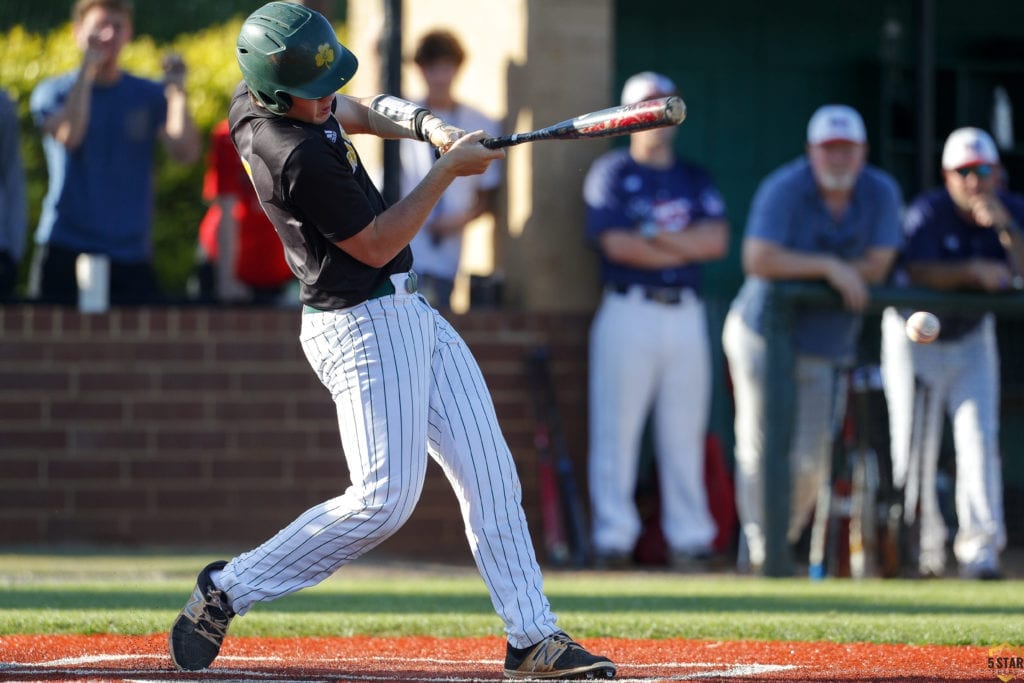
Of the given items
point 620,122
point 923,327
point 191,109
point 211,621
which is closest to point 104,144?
point 191,109

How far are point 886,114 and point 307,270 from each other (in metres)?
7.11

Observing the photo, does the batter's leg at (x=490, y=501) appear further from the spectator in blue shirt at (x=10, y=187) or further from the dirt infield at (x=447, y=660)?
the spectator in blue shirt at (x=10, y=187)

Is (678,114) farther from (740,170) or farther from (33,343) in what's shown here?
(740,170)

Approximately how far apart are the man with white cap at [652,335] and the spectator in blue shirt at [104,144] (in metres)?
2.32

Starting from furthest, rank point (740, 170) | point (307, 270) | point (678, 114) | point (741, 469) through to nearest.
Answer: point (740, 170), point (741, 469), point (307, 270), point (678, 114)

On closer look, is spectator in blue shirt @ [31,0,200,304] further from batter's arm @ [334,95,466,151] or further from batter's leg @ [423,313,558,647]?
batter's leg @ [423,313,558,647]

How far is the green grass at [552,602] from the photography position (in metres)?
5.91

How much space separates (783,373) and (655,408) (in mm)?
1037

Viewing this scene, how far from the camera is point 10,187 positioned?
360 inches

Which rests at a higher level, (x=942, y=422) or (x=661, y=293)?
(x=661, y=293)

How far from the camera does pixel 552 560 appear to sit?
9.18 metres

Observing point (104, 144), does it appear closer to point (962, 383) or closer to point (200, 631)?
point (962, 383)

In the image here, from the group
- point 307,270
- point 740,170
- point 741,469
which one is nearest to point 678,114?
point 307,270

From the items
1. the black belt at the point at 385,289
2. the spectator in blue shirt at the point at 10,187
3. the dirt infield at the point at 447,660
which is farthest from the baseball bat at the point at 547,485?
the black belt at the point at 385,289
